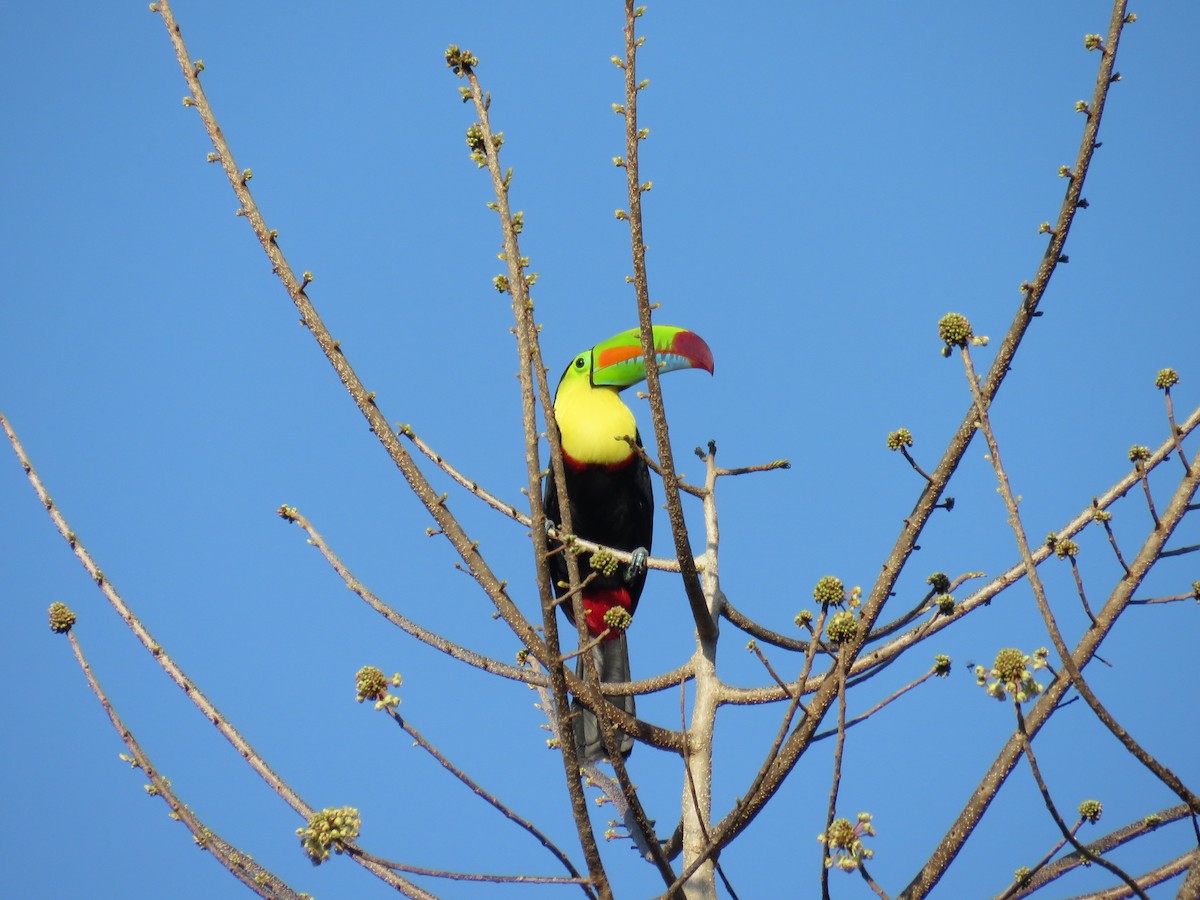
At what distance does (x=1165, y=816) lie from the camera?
144 inches

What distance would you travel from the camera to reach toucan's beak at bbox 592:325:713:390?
8273 mm

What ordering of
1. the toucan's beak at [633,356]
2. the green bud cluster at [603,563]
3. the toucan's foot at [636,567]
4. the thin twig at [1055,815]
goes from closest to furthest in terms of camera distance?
the thin twig at [1055,815]
the green bud cluster at [603,563]
the toucan's foot at [636,567]
the toucan's beak at [633,356]

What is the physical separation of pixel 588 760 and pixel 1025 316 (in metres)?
3.24

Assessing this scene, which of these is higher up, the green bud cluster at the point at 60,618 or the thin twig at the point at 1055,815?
the green bud cluster at the point at 60,618

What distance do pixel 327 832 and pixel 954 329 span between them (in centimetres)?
227

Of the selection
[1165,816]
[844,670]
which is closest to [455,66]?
[844,670]

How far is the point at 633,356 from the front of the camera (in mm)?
8578

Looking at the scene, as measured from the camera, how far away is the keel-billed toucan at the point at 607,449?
27.5 feet

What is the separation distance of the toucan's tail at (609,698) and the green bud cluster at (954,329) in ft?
6.49

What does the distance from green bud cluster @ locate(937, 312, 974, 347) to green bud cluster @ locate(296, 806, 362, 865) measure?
7.13ft

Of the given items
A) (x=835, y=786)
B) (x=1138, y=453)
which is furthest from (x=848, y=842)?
(x=1138, y=453)

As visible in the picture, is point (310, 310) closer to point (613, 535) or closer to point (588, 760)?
point (588, 760)

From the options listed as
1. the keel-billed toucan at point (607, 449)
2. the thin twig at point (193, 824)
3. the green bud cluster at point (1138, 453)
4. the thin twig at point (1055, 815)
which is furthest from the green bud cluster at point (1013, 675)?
the keel-billed toucan at point (607, 449)

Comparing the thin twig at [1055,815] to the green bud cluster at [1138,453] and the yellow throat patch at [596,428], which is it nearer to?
the green bud cluster at [1138,453]
